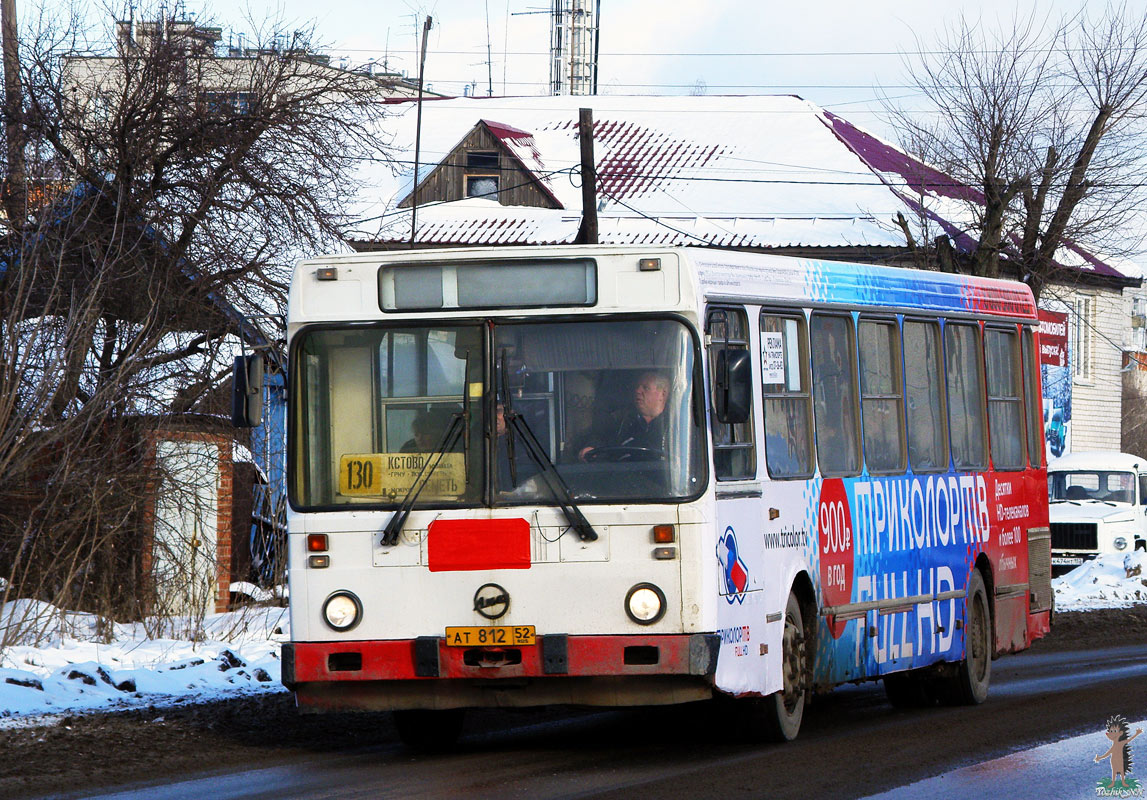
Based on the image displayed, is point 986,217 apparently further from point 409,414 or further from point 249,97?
point 409,414

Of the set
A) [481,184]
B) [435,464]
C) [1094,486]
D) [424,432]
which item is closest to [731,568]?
[435,464]

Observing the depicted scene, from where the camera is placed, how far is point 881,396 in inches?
451

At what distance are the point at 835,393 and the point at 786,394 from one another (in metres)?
0.74

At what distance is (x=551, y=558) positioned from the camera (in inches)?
349

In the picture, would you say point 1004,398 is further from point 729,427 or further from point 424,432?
point 424,432

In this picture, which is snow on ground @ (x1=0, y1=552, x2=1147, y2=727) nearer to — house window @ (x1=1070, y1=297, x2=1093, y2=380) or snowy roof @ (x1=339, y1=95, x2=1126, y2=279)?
snowy roof @ (x1=339, y1=95, x2=1126, y2=279)

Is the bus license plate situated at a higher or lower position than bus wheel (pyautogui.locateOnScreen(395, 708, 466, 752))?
higher

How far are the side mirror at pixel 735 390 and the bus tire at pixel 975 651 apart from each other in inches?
166

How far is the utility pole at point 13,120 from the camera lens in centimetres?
1647

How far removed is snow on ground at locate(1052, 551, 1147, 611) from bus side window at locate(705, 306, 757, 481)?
1328 cm

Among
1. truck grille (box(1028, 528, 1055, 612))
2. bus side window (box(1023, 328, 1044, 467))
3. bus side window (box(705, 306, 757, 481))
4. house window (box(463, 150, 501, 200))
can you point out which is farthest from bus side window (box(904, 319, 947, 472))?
house window (box(463, 150, 501, 200))

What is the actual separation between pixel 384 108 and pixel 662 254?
34.0 ft

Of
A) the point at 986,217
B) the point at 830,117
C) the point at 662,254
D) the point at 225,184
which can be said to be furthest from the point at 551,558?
the point at 830,117

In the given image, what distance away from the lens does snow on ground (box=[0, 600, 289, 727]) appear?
11.2 metres
